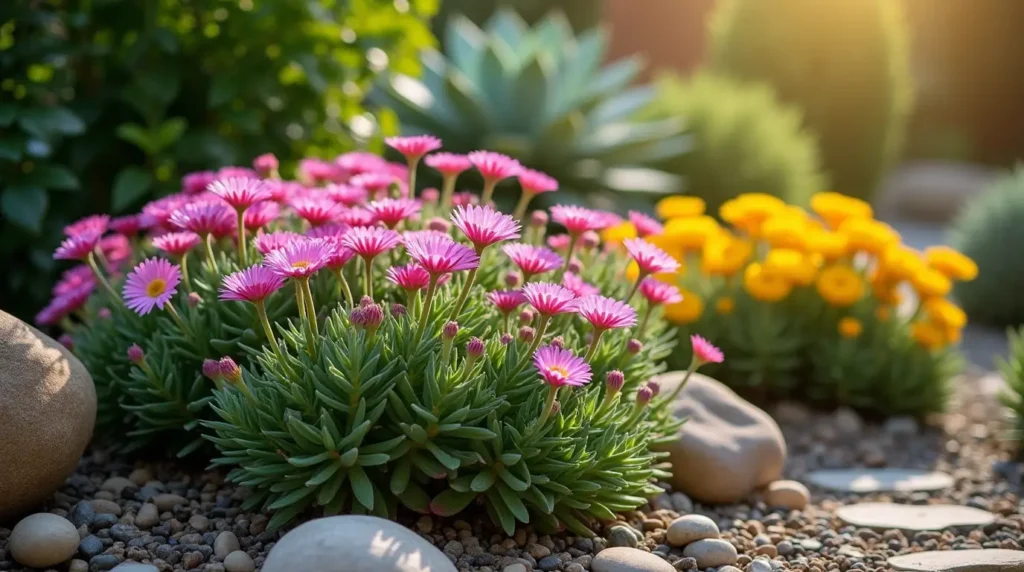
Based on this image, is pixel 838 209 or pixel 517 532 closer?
pixel 517 532

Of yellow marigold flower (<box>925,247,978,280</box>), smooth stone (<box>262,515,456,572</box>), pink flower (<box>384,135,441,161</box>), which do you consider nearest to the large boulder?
smooth stone (<box>262,515,456,572</box>)

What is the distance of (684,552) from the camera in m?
2.39

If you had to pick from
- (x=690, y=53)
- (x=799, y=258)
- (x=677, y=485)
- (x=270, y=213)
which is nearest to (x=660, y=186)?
(x=799, y=258)

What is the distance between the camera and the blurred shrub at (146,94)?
11.2ft

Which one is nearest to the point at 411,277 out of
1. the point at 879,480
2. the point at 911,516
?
the point at 911,516

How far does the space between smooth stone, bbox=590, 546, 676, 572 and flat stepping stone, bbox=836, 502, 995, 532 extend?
2.91 feet

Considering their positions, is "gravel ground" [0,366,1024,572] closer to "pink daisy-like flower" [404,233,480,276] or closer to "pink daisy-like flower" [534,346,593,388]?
"pink daisy-like flower" [534,346,593,388]

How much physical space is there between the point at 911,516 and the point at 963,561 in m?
0.44

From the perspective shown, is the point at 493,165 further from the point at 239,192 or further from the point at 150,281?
the point at 150,281

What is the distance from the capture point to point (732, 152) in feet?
19.1

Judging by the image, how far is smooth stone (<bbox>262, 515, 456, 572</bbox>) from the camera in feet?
5.97

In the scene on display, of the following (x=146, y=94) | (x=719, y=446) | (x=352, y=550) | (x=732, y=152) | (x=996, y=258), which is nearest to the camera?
(x=352, y=550)

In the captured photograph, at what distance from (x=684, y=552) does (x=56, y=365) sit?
153 cm

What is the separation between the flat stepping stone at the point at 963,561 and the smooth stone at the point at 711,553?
435 millimetres
